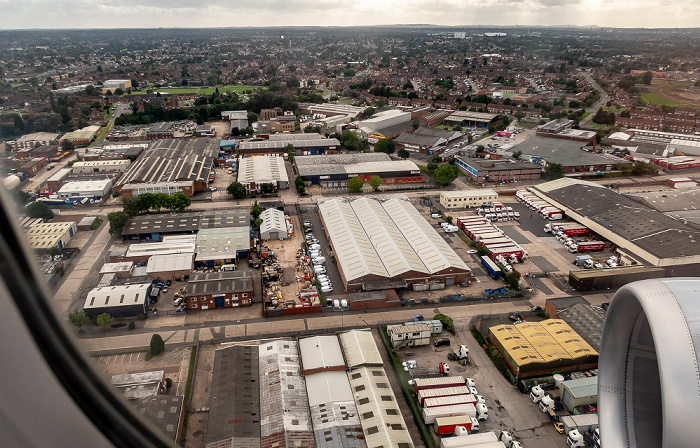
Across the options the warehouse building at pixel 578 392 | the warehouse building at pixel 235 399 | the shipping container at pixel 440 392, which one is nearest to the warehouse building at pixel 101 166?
the warehouse building at pixel 235 399

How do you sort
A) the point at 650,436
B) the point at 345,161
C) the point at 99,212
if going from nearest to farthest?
the point at 650,436
the point at 99,212
the point at 345,161

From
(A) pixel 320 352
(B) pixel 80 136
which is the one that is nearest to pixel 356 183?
(A) pixel 320 352

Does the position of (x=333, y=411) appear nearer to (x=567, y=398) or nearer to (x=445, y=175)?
(x=567, y=398)

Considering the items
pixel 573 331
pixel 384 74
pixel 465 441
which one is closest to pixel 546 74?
pixel 384 74

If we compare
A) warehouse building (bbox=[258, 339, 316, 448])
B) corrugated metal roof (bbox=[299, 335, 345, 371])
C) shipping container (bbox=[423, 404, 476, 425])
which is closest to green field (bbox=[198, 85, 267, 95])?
corrugated metal roof (bbox=[299, 335, 345, 371])

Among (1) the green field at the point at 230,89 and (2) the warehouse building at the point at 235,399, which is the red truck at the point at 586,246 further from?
(1) the green field at the point at 230,89

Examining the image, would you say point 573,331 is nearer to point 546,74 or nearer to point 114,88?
point 114,88
